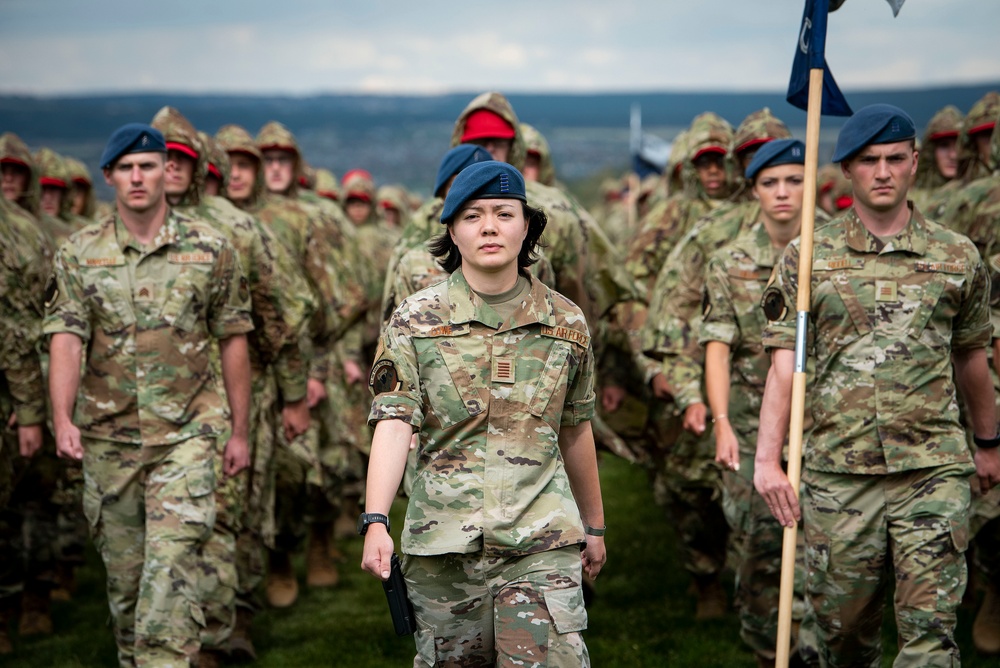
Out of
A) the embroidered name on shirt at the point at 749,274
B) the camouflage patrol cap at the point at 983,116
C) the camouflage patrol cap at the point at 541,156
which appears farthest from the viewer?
the camouflage patrol cap at the point at 541,156

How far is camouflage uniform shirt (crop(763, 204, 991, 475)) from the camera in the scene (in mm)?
5926

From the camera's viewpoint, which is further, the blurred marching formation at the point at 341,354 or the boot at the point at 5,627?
the boot at the point at 5,627

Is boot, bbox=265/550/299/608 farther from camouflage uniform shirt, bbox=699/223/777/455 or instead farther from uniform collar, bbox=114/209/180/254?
camouflage uniform shirt, bbox=699/223/777/455

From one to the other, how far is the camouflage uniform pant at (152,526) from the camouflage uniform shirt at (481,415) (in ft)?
6.93

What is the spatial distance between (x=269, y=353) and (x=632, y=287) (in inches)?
93.1

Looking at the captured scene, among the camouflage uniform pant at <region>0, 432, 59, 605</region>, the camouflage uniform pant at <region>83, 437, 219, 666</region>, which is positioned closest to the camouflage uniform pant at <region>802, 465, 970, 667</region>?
the camouflage uniform pant at <region>83, 437, 219, 666</region>

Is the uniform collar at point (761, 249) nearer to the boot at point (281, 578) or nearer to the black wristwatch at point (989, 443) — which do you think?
the black wristwatch at point (989, 443)

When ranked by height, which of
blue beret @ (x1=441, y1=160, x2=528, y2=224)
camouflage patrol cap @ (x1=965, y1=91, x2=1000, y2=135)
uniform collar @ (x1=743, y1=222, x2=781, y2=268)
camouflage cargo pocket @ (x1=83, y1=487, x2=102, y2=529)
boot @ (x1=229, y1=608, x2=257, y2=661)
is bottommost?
boot @ (x1=229, y1=608, x2=257, y2=661)

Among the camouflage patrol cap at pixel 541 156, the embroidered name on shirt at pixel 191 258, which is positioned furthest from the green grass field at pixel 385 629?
the camouflage patrol cap at pixel 541 156

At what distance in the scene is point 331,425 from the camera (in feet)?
37.7

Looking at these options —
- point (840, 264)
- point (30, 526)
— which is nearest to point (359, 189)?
point (30, 526)

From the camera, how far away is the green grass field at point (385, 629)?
8398 millimetres

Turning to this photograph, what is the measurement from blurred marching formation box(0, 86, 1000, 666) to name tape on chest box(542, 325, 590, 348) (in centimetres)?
194

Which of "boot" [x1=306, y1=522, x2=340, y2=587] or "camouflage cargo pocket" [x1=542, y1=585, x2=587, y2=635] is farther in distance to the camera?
"boot" [x1=306, y1=522, x2=340, y2=587]
